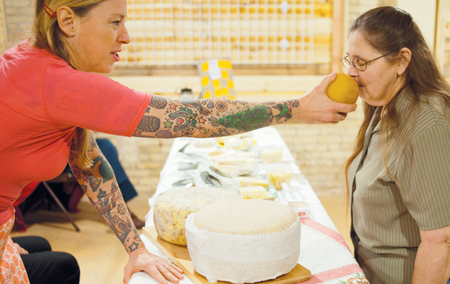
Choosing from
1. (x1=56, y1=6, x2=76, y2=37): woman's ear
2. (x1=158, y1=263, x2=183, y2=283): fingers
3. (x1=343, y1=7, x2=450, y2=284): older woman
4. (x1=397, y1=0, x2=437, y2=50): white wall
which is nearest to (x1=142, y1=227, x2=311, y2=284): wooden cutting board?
(x1=158, y1=263, x2=183, y2=283): fingers

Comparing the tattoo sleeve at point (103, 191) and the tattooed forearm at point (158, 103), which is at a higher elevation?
the tattooed forearm at point (158, 103)

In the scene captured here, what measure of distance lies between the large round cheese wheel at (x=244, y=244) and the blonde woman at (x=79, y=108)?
164mm

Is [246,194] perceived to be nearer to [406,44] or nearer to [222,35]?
[406,44]

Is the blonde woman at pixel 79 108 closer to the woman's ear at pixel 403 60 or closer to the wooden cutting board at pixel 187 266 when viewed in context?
the wooden cutting board at pixel 187 266

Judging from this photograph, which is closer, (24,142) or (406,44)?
(24,142)

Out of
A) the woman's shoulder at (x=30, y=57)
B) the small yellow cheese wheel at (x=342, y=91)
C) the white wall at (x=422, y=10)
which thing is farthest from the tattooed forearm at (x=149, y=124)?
the white wall at (x=422, y=10)

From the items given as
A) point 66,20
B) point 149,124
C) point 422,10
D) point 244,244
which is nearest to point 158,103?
point 149,124

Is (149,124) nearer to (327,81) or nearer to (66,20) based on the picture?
(66,20)

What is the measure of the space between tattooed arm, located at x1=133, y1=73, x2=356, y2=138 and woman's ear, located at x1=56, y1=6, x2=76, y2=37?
0.29 meters

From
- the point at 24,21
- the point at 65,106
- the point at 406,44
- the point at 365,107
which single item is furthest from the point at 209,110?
the point at 24,21

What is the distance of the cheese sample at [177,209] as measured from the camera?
125 cm

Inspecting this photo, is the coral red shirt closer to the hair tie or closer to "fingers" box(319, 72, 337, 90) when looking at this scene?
the hair tie

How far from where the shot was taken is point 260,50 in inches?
173

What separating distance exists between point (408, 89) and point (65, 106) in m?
1.10
